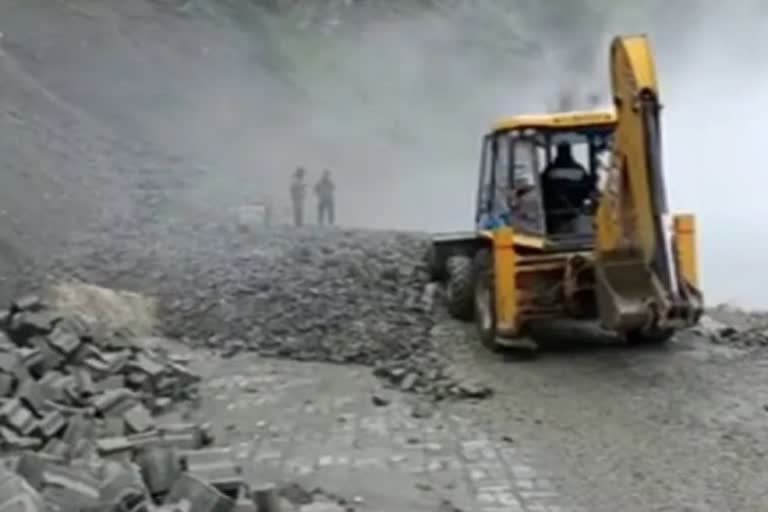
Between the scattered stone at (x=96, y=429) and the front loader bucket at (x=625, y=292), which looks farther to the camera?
the front loader bucket at (x=625, y=292)

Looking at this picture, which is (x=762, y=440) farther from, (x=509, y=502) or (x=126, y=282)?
(x=126, y=282)

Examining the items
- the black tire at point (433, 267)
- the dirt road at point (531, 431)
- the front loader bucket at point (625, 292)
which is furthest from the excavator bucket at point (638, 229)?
the black tire at point (433, 267)

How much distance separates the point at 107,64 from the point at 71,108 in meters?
4.38

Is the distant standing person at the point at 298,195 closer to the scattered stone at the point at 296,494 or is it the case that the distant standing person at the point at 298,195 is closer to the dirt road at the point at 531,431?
the dirt road at the point at 531,431

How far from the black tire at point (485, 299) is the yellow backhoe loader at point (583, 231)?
0.06ft

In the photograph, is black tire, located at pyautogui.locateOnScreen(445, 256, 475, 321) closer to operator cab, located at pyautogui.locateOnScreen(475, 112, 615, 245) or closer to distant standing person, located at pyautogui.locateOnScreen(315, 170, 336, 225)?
operator cab, located at pyautogui.locateOnScreen(475, 112, 615, 245)

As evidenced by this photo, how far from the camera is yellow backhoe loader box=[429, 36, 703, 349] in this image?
10.3m

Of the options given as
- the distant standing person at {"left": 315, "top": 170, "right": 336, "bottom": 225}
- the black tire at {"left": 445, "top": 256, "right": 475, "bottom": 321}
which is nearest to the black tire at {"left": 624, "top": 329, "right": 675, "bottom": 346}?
the black tire at {"left": 445, "top": 256, "right": 475, "bottom": 321}

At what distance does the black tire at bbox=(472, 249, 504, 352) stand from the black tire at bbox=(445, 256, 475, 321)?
0.22ft

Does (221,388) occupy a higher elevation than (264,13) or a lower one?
lower

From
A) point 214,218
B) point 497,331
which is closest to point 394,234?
point 214,218

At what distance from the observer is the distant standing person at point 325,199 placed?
23656mm

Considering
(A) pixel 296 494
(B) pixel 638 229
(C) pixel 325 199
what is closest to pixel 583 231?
(B) pixel 638 229

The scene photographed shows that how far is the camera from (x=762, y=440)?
899cm
